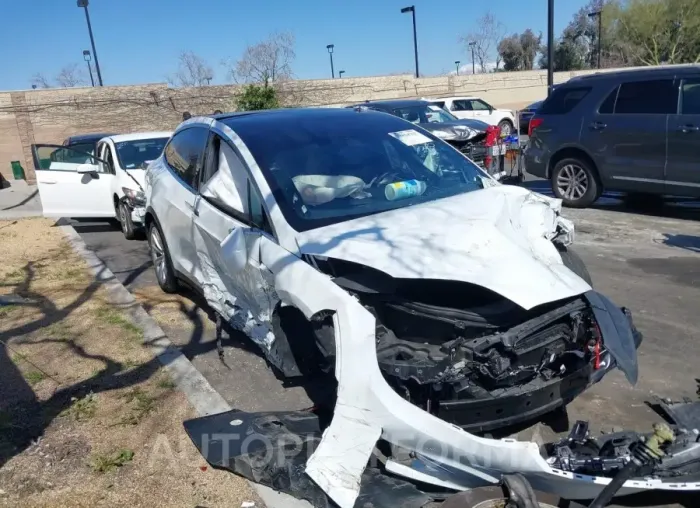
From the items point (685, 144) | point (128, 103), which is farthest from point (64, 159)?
point (128, 103)

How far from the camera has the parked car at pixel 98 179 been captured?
9.62m

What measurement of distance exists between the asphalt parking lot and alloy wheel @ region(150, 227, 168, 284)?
43 cm

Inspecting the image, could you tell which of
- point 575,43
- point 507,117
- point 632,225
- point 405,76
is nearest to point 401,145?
point 632,225

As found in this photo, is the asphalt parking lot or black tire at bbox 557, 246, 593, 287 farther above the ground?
black tire at bbox 557, 246, 593, 287

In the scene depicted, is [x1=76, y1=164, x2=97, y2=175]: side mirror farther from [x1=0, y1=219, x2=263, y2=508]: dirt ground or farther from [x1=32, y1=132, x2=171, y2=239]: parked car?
[x1=0, y1=219, x2=263, y2=508]: dirt ground

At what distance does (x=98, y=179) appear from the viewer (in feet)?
32.3

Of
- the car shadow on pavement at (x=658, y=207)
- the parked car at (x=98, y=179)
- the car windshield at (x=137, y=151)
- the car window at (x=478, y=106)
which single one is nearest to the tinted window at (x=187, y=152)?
the parked car at (x=98, y=179)

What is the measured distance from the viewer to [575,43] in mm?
58562

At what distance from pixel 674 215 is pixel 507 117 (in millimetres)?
17275

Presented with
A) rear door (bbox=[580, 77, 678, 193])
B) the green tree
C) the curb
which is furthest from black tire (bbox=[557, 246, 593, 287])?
the green tree

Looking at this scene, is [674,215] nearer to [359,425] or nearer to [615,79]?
[615,79]

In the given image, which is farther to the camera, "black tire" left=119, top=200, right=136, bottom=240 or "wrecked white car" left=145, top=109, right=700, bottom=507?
"black tire" left=119, top=200, right=136, bottom=240

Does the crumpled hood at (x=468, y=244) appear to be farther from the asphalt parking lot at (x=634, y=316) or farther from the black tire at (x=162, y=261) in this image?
the black tire at (x=162, y=261)

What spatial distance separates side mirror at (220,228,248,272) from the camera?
3.95m
